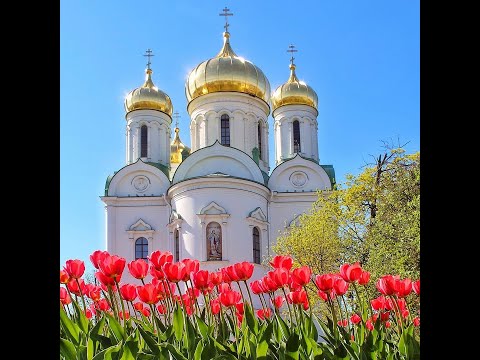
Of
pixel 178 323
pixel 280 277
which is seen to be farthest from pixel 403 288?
pixel 178 323

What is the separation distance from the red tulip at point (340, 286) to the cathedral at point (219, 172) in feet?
61.7

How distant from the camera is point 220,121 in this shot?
27.2 meters

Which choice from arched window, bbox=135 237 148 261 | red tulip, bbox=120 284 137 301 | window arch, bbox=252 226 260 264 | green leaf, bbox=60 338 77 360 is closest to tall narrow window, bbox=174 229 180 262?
arched window, bbox=135 237 148 261

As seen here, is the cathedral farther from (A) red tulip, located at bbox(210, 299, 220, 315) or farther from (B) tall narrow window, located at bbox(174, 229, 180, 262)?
(A) red tulip, located at bbox(210, 299, 220, 315)

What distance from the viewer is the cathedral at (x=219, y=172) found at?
926 inches

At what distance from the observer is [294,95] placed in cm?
2936

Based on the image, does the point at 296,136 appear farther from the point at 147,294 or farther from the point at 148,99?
the point at 147,294

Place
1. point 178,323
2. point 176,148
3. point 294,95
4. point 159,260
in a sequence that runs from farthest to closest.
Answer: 1. point 176,148
2. point 294,95
3. point 159,260
4. point 178,323

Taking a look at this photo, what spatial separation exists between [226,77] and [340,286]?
23.7 meters

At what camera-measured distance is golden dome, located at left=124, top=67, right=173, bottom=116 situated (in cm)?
2928

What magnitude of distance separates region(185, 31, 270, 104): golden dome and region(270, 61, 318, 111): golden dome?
184cm

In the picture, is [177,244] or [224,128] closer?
[177,244]

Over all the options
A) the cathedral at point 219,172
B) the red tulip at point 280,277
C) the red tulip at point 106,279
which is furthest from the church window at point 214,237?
the red tulip at point 106,279
